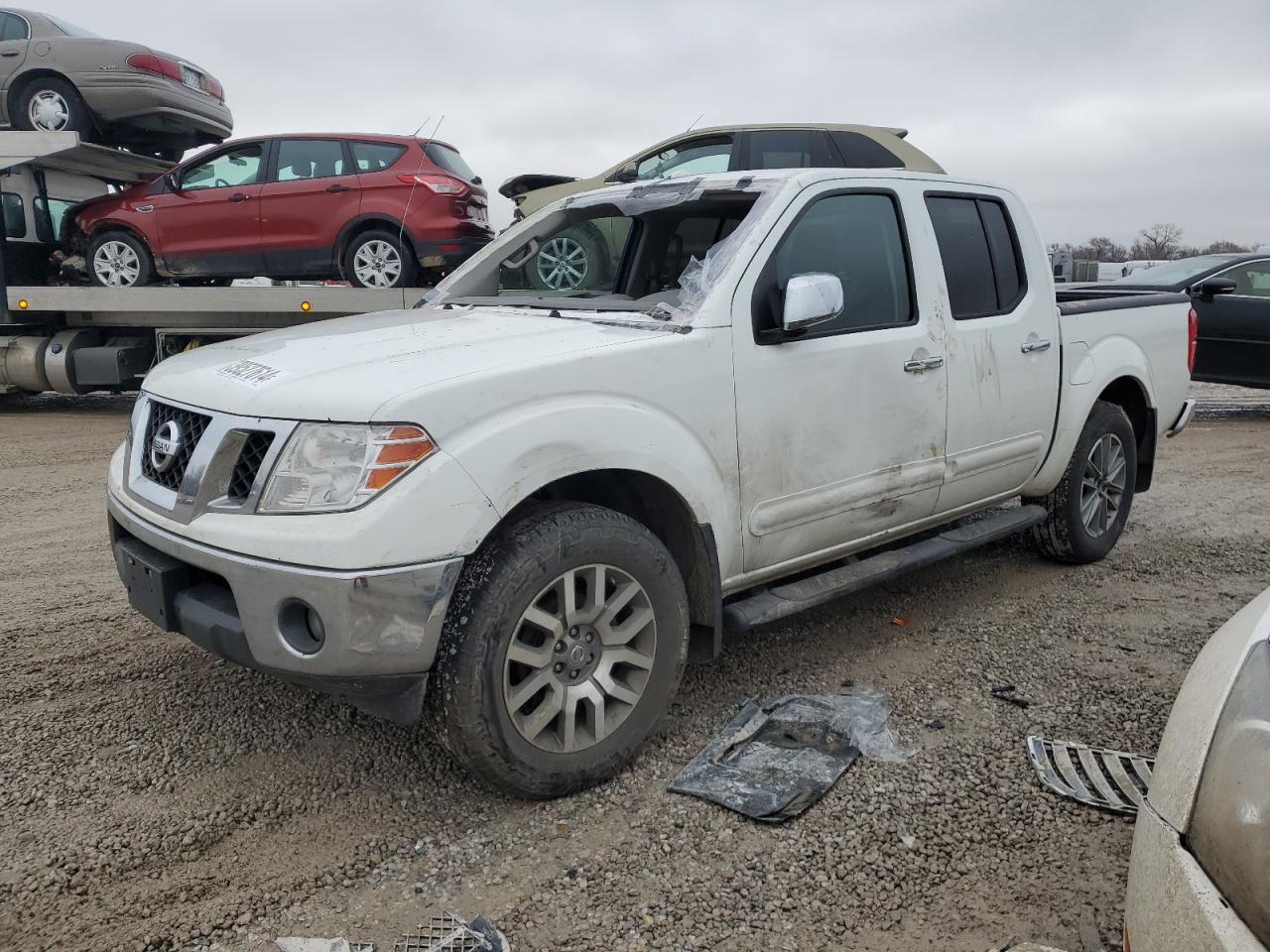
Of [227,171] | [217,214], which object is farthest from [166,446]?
[227,171]

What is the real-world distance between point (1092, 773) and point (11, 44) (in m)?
10.8

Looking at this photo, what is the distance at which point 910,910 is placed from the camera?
2340 mm

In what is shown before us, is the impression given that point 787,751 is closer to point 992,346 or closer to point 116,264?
point 992,346

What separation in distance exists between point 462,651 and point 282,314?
751 centimetres

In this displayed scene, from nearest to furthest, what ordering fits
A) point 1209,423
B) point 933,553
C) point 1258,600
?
point 1258,600 < point 933,553 < point 1209,423

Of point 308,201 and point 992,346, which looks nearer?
point 992,346

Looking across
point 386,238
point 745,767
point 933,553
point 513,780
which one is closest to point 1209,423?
point 933,553

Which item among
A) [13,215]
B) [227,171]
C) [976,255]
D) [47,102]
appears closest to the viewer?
[976,255]

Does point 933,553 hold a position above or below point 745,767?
above

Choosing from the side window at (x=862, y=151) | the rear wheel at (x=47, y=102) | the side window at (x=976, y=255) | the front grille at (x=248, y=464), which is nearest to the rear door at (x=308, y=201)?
the rear wheel at (x=47, y=102)

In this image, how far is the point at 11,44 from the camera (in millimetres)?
9219

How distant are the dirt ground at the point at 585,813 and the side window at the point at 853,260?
1.32 m

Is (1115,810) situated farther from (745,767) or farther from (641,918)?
(641,918)

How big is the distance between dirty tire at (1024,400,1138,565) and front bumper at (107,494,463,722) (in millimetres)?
3355
